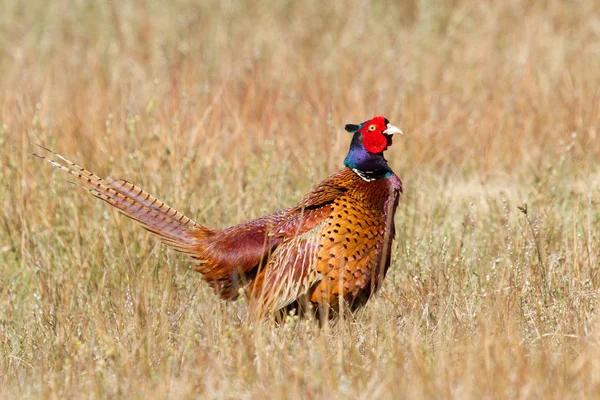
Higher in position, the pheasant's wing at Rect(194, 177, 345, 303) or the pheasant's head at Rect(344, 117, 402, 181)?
the pheasant's head at Rect(344, 117, 402, 181)

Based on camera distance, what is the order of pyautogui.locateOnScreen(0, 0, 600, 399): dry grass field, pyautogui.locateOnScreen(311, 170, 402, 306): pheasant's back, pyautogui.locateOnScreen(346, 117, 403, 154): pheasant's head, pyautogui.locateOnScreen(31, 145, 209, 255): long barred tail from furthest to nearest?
pyautogui.locateOnScreen(31, 145, 209, 255): long barred tail
pyautogui.locateOnScreen(346, 117, 403, 154): pheasant's head
pyautogui.locateOnScreen(311, 170, 402, 306): pheasant's back
pyautogui.locateOnScreen(0, 0, 600, 399): dry grass field

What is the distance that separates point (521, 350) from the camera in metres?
3.00

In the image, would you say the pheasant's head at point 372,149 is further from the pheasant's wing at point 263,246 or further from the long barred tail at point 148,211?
the long barred tail at point 148,211

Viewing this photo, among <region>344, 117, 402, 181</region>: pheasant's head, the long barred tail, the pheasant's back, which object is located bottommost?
the pheasant's back

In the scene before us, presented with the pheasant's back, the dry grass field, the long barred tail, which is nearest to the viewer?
the dry grass field

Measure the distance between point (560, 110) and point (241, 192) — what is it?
213 cm

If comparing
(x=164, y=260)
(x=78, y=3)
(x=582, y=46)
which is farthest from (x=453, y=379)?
(x=78, y=3)

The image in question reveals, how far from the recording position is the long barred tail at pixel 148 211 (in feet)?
13.5

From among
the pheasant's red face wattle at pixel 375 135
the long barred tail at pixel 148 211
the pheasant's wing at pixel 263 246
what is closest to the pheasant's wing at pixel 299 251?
the pheasant's wing at pixel 263 246

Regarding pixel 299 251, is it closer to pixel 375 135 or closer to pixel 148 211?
pixel 375 135

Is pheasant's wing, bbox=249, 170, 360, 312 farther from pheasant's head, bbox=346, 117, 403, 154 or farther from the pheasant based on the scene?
pheasant's head, bbox=346, 117, 403, 154

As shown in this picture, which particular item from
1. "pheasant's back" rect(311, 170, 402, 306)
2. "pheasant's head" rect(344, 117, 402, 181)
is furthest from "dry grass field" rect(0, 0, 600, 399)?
"pheasant's head" rect(344, 117, 402, 181)

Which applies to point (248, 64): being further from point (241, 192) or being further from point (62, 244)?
point (62, 244)

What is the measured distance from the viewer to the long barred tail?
4.13 m
